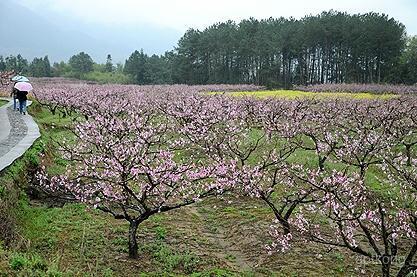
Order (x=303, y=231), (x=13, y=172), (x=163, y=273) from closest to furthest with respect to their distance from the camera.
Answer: (x=163, y=273)
(x=303, y=231)
(x=13, y=172)

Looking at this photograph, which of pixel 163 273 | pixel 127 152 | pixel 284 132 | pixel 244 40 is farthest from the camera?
pixel 244 40

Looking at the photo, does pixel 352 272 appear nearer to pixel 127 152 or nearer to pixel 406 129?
pixel 127 152

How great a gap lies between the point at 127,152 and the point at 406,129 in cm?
1674

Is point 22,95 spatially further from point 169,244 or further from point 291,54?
point 291,54

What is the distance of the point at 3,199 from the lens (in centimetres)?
1137

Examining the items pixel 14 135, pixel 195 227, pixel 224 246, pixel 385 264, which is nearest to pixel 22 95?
pixel 14 135

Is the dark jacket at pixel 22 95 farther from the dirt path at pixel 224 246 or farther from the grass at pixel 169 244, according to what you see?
the dirt path at pixel 224 246

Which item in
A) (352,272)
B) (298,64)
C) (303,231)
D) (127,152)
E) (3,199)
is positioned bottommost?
(352,272)

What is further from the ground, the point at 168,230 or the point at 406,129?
the point at 406,129

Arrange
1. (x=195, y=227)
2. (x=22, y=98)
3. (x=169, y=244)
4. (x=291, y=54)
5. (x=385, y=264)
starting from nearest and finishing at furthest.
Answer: (x=385, y=264)
(x=169, y=244)
(x=195, y=227)
(x=22, y=98)
(x=291, y=54)

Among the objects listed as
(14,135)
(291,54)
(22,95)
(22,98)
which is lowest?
(14,135)

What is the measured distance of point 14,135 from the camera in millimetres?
18953

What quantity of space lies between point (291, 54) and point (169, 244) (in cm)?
7257

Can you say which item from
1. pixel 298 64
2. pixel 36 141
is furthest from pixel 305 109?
pixel 298 64
